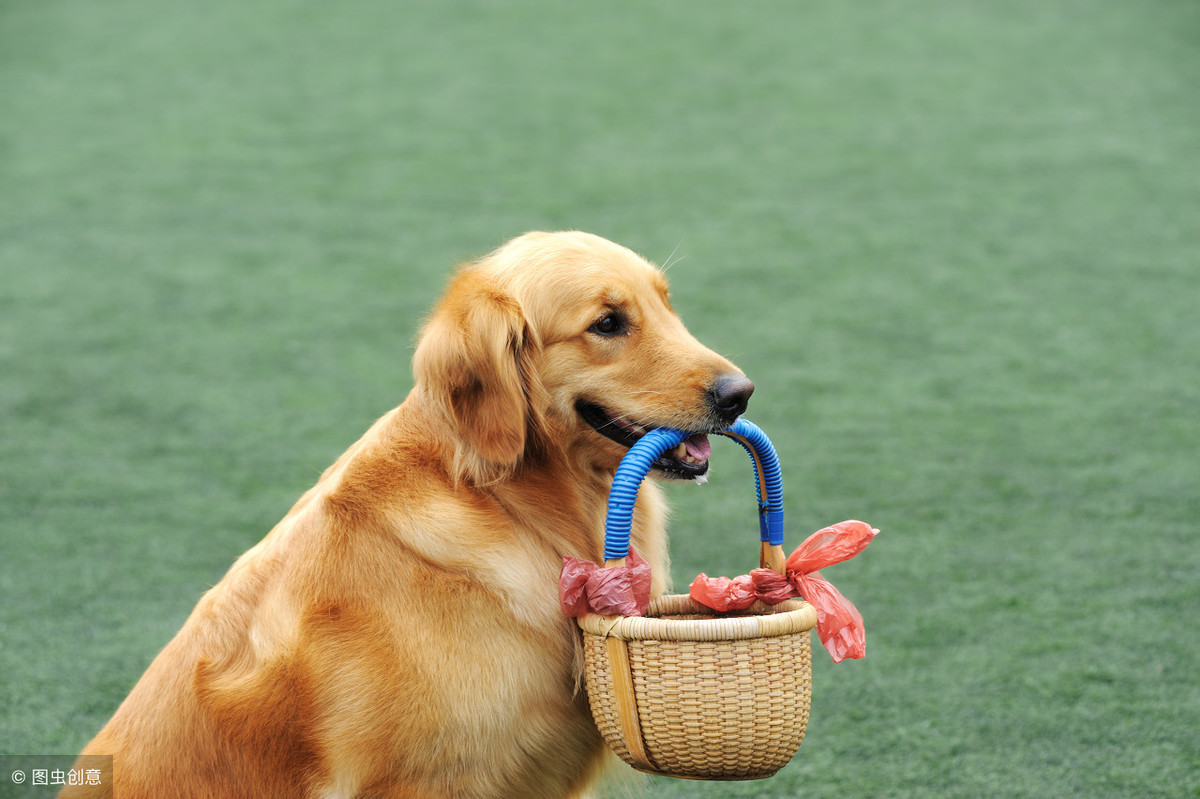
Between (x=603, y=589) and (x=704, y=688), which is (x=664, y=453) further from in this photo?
(x=704, y=688)

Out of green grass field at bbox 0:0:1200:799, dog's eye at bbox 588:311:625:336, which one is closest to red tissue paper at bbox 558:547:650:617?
dog's eye at bbox 588:311:625:336

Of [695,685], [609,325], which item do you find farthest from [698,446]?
[695,685]

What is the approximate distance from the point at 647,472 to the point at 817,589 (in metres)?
0.44

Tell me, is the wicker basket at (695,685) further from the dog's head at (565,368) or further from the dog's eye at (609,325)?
the dog's eye at (609,325)

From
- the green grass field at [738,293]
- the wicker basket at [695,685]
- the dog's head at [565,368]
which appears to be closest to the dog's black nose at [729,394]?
the dog's head at [565,368]

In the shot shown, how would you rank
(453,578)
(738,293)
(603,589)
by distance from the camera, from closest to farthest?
(603,589), (453,578), (738,293)

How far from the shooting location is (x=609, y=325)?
2.39 m

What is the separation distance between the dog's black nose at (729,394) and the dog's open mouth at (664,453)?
0.09 metres

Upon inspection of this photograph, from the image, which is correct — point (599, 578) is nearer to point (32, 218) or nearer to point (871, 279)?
point (871, 279)

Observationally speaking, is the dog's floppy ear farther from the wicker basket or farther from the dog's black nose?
the dog's black nose

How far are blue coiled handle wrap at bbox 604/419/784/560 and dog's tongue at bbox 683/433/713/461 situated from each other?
0.06m

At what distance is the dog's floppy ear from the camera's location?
7.42 feet

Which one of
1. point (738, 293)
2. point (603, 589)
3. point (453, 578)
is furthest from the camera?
point (738, 293)

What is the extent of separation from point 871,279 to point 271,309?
3517 mm
